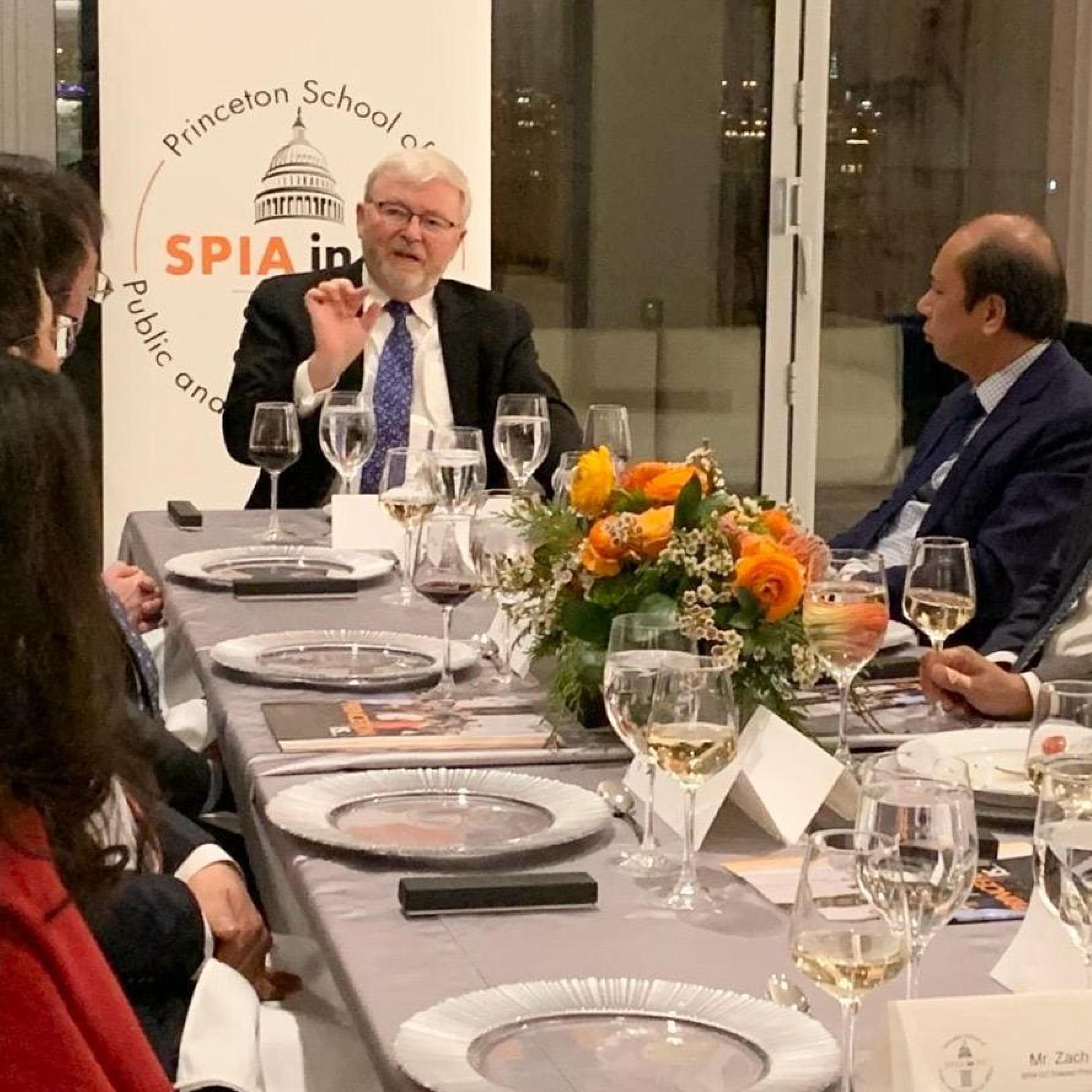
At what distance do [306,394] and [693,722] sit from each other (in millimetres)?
2558

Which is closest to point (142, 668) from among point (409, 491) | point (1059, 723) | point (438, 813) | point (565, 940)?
point (409, 491)

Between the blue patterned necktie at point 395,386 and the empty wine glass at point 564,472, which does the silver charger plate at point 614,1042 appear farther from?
the blue patterned necktie at point 395,386

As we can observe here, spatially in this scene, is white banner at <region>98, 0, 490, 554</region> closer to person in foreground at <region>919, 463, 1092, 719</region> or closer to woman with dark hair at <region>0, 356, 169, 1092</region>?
person in foreground at <region>919, 463, 1092, 719</region>

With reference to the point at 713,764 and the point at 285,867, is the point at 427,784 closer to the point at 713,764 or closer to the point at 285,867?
the point at 285,867

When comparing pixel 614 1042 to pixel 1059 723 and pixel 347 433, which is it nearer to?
pixel 1059 723

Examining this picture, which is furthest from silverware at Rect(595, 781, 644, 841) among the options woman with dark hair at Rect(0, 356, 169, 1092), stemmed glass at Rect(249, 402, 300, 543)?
stemmed glass at Rect(249, 402, 300, 543)

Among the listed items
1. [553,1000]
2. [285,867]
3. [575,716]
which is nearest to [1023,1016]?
[553,1000]

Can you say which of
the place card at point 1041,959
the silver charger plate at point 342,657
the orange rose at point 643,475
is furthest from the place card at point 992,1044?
the silver charger plate at point 342,657

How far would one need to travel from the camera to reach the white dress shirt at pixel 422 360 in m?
4.22

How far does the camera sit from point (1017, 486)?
132 inches

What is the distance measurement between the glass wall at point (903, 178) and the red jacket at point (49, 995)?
17.6 feet

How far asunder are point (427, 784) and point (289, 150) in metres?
3.15

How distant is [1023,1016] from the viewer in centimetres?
121

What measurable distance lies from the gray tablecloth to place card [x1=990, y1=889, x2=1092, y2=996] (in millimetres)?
30
